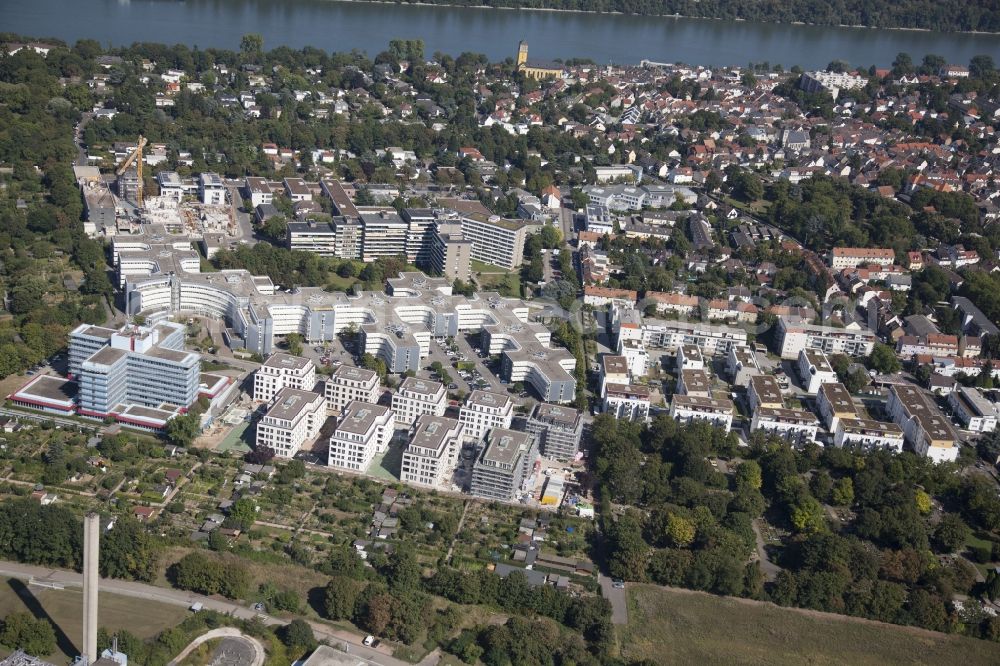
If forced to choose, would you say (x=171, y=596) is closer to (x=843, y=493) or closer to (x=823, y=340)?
(x=843, y=493)

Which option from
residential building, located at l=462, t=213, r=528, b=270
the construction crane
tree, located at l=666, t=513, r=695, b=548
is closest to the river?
the construction crane

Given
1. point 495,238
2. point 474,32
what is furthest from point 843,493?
point 474,32

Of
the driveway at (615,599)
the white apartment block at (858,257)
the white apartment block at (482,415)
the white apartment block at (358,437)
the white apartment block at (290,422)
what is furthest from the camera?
the white apartment block at (858,257)

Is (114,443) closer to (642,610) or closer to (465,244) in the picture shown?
(642,610)

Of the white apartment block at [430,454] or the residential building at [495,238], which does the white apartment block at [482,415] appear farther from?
the residential building at [495,238]

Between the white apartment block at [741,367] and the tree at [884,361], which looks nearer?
the white apartment block at [741,367]

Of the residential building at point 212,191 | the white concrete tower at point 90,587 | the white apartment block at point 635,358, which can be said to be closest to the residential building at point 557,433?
the white apartment block at point 635,358

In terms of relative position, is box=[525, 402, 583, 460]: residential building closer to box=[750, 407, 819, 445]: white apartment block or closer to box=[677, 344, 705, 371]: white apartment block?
box=[750, 407, 819, 445]: white apartment block
